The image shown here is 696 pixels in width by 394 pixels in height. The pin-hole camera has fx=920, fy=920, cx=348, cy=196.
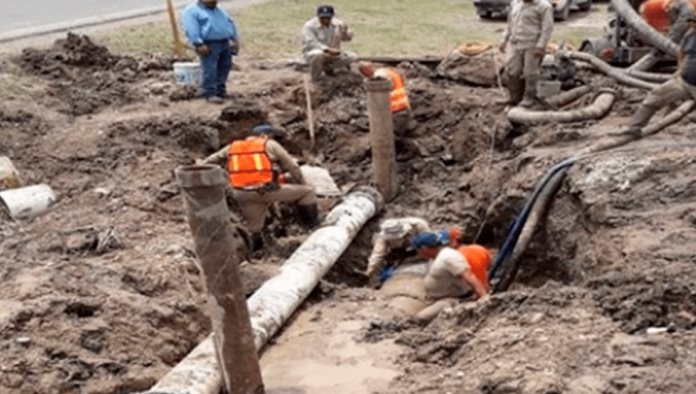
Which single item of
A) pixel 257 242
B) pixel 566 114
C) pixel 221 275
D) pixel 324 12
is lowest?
pixel 257 242

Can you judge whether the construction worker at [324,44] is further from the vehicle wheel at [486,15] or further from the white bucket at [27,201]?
the vehicle wheel at [486,15]

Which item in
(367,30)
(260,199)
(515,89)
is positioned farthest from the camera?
(367,30)

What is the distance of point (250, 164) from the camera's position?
Result: 1030 cm

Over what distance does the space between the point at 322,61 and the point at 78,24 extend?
8.09 m

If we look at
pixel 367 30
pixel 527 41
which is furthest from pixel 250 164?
pixel 367 30

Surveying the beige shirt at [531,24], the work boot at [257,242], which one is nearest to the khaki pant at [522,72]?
the beige shirt at [531,24]

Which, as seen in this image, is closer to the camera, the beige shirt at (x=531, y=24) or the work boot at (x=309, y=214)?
the work boot at (x=309, y=214)

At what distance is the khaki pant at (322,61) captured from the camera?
14.6 metres

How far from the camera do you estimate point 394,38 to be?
2003cm

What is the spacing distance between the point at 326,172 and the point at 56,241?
4344 mm

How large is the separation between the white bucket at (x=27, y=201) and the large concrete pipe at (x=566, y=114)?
6.05m

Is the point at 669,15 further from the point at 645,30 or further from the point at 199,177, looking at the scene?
the point at 199,177

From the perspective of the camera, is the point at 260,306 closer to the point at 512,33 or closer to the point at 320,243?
the point at 320,243

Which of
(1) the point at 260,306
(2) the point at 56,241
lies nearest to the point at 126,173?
(2) the point at 56,241
